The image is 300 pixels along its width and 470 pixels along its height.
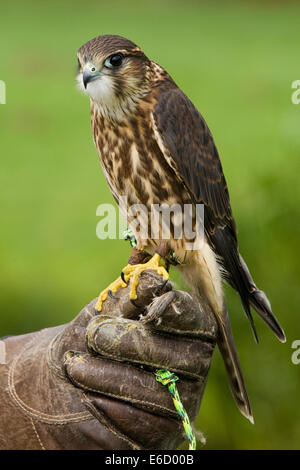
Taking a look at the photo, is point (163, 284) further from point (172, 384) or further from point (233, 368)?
point (233, 368)

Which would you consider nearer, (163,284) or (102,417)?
(102,417)

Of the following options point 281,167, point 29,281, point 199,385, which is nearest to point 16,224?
point 29,281

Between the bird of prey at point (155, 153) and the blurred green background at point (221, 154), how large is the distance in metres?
0.64

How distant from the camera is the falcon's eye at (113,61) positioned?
2521 millimetres

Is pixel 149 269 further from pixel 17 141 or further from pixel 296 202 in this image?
pixel 17 141

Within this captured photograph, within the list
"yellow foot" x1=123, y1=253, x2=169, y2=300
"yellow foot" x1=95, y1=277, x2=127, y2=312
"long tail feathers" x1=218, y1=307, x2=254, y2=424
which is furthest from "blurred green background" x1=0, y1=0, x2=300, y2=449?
"yellow foot" x1=95, y1=277, x2=127, y2=312

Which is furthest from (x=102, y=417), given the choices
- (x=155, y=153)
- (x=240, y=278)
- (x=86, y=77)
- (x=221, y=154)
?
(x=221, y=154)

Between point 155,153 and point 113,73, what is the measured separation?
12.9 inches

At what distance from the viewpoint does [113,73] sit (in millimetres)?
2564

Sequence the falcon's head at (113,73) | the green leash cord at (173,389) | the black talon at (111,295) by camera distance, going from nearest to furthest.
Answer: the green leash cord at (173,389) → the black talon at (111,295) → the falcon's head at (113,73)

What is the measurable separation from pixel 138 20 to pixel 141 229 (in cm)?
1486

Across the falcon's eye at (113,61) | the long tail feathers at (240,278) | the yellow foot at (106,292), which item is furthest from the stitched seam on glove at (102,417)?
the falcon's eye at (113,61)

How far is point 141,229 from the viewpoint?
2693 mm

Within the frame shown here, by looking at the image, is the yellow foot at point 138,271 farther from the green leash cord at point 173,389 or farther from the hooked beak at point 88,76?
the hooked beak at point 88,76
